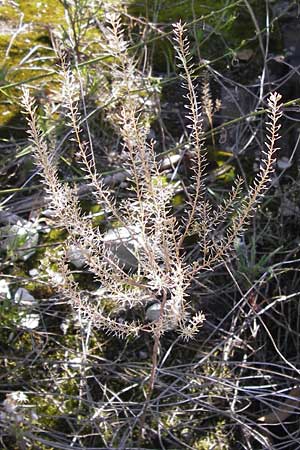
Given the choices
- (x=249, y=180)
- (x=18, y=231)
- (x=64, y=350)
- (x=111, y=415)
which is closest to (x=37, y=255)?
(x=18, y=231)

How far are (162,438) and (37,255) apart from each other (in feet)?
1.98

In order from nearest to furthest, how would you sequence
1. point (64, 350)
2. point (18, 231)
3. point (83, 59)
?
point (64, 350), point (18, 231), point (83, 59)

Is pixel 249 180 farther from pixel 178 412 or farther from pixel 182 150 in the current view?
pixel 178 412

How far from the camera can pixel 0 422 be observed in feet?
5.06

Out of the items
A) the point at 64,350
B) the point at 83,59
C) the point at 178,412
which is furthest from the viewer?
the point at 83,59

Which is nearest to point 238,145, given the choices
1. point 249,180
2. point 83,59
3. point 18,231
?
point 249,180

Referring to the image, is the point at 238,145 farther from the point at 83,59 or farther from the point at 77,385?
the point at 77,385

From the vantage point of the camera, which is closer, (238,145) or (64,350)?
(64,350)

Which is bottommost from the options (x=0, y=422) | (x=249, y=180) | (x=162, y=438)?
(x=162, y=438)

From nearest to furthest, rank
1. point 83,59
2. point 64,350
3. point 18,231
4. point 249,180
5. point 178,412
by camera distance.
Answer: point 178,412
point 64,350
point 18,231
point 249,180
point 83,59

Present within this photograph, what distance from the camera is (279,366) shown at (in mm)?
1619

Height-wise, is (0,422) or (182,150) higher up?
(182,150)

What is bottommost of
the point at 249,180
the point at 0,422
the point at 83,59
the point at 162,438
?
the point at 162,438

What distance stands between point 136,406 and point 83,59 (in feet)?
3.77
